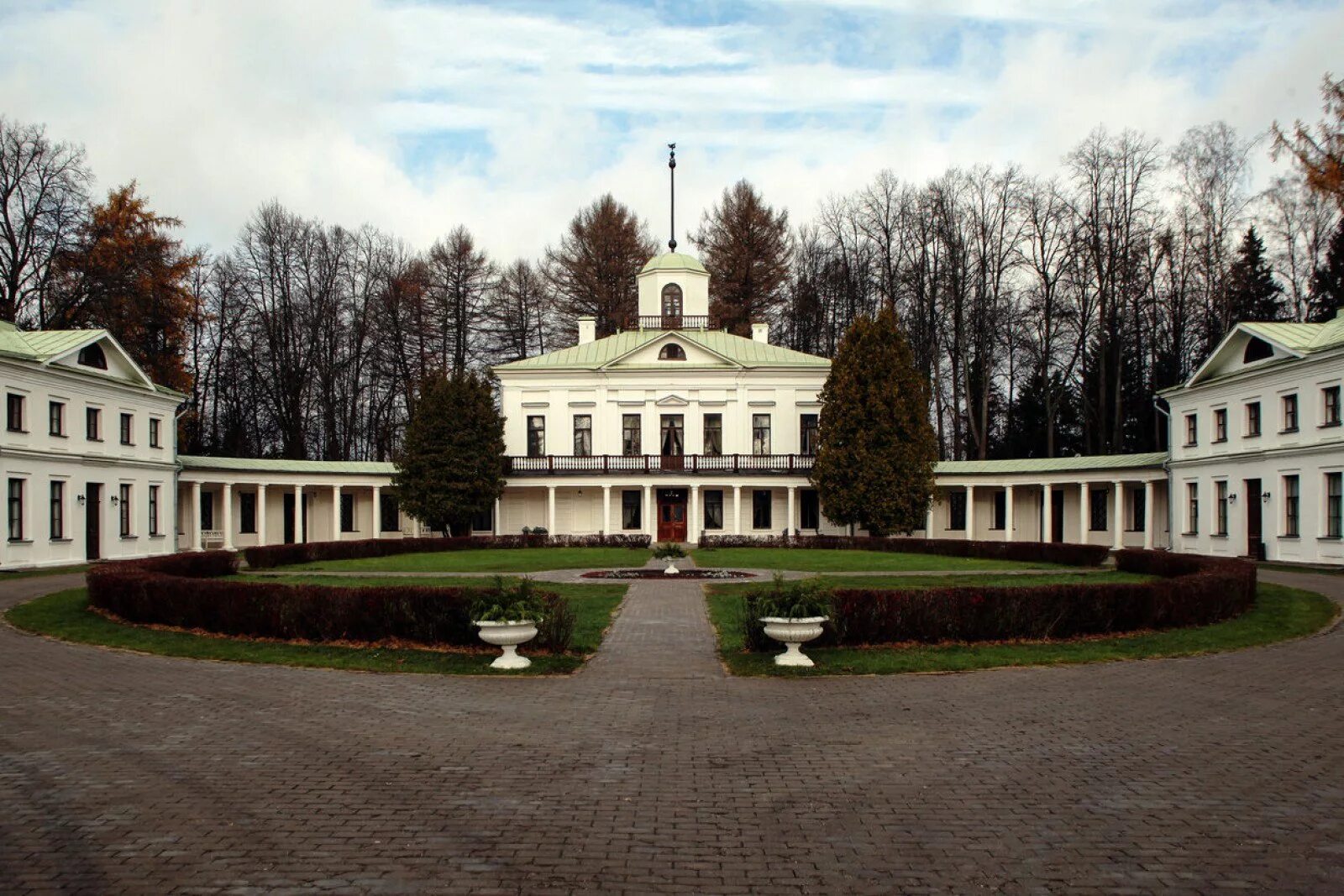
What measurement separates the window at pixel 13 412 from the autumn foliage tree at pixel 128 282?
29.4 feet

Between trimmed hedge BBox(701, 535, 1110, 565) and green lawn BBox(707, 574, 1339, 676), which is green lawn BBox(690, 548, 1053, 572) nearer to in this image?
trimmed hedge BBox(701, 535, 1110, 565)

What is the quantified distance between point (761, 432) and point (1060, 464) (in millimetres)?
13560

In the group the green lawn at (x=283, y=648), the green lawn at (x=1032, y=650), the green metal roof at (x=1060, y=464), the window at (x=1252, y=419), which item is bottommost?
the green lawn at (x=1032, y=650)

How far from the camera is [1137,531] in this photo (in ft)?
127

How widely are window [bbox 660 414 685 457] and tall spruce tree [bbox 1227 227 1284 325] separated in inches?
969

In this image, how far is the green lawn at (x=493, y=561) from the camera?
27303mm

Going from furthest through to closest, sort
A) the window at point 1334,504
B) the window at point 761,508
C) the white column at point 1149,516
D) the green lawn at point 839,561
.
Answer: the window at point 761,508, the white column at point 1149,516, the green lawn at point 839,561, the window at point 1334,504

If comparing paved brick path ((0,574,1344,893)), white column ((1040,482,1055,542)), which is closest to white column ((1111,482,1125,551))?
white column ((1040,482,1055,542))

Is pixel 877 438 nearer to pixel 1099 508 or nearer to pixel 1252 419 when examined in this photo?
pixel 1099 508

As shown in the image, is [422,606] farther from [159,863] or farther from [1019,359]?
[1019,359]

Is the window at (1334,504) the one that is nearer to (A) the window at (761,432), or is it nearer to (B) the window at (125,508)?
(A) the window at (761,432)

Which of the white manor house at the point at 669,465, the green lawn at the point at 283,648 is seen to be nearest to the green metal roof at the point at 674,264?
the white manor house at the point at 669,465

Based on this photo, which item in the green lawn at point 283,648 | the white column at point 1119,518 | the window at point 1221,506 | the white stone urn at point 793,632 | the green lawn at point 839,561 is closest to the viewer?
the white stone urn at point 793,632

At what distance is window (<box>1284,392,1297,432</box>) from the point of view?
2950cm
